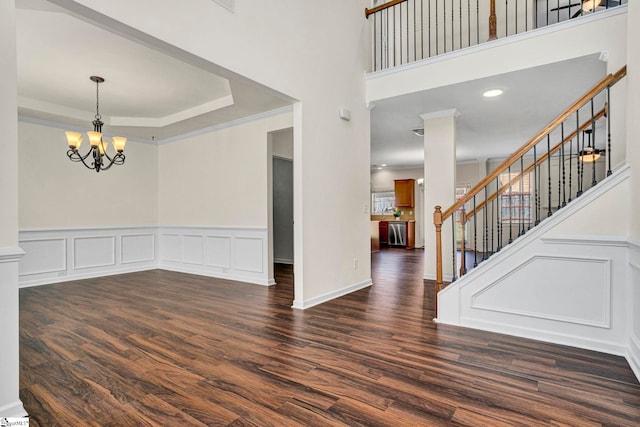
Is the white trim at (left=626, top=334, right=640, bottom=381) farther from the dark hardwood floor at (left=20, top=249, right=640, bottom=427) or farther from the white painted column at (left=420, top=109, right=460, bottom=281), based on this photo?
the white painted column at (left=420, top=109, right=460, bottom=281)

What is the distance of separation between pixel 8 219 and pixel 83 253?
15.2 feet

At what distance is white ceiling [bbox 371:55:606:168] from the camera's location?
3.75 m

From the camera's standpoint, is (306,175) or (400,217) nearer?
(306,175)

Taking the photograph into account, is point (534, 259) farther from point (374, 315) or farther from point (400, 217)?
point (400, 217)

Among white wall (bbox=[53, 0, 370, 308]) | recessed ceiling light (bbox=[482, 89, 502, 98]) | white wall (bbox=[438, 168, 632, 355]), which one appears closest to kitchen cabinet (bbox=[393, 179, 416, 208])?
white wall (bbox=[53, 0, 370, 308])

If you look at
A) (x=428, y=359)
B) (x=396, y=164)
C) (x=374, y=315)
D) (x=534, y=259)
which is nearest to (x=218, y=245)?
(x=374, y=315)

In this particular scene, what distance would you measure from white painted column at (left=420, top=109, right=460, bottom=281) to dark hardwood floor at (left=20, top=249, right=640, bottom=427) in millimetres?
1650

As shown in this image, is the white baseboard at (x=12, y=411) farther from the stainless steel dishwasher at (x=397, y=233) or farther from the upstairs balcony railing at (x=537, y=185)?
the stainless steel dishwasher at (x=397, y=233)

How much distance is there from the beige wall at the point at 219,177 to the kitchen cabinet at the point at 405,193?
21.5ft

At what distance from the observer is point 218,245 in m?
5.60

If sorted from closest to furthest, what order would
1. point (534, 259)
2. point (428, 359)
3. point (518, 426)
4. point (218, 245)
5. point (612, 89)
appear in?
point (518, 426) < point (428, 359) < point (534, 259) < point (612, 89) < point (218, 245)

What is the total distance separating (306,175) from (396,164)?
7308 millimetres

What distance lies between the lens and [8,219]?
1610 mm

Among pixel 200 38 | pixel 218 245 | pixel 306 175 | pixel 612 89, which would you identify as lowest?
pixel 218 245
